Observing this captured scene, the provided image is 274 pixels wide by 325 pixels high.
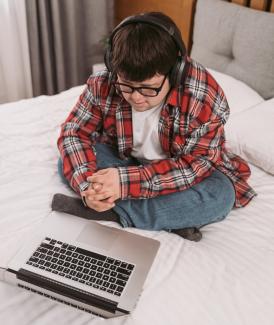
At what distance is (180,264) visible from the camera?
0.86 meters

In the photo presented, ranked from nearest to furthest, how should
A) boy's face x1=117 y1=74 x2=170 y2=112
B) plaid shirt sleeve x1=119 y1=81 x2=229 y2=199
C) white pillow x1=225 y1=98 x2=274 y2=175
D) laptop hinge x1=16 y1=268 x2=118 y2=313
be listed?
1. laptop hinge x1=16 y1=268 x2=118 y2=313
2. boy's face x1=117 y1=74 x2=170 y2=112
3. plaid shirt sleeve x1=119 y1=81 x2=229 y2=199
4. white pillow x1=225 y1=98 x2=274 y2=175

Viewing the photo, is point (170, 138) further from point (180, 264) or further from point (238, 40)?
point (238, 40)

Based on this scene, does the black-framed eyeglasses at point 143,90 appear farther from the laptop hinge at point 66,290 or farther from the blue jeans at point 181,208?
the laptop hinge at point 66,290

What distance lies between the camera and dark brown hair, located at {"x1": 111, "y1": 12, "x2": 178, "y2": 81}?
0.80m

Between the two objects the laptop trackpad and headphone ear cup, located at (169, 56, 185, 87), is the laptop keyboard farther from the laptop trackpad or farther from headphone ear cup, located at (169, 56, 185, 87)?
headphone ear cup, located at (169, 56, 185, 87)

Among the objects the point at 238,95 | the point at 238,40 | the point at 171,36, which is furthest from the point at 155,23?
the point at 238,40

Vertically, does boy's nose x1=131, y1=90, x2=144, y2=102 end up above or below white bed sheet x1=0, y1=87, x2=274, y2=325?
above

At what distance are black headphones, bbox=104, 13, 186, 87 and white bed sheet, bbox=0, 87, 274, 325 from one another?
16.5 inches

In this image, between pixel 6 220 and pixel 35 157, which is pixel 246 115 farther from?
pixel 6 220

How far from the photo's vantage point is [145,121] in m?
1.08

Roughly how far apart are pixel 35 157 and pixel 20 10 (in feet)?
3.95

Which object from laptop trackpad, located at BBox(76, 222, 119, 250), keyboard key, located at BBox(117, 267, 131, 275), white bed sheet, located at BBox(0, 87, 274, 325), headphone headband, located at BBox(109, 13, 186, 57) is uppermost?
headphone headband, located at BBox(109, 13, 186, 57)

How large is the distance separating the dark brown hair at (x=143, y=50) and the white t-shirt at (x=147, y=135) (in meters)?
0.21

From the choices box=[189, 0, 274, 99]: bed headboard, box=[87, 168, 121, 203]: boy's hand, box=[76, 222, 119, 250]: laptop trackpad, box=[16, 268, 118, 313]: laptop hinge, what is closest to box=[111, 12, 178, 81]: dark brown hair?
box=[87, 168, 121, 203]: boy's hand
